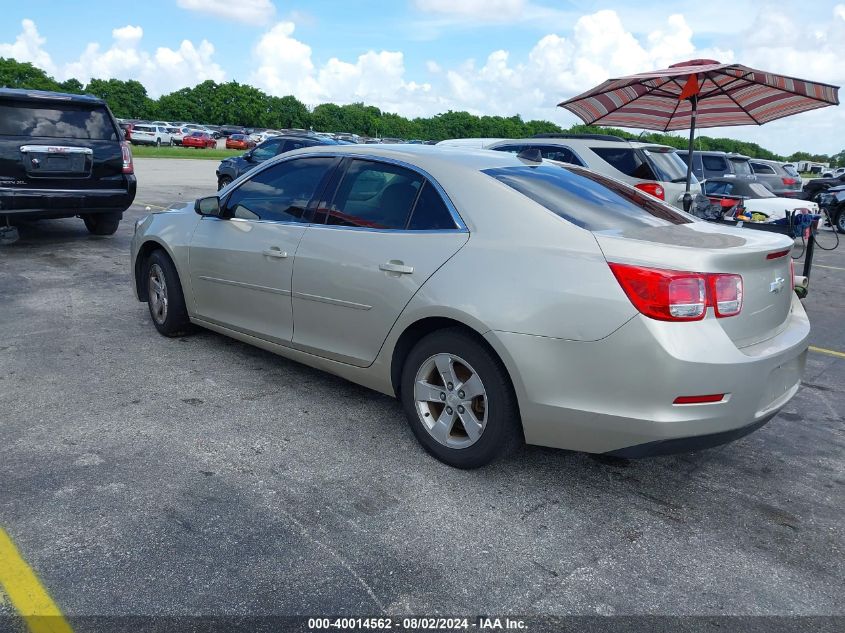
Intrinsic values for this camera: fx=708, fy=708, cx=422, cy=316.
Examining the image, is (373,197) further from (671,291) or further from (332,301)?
(671,291)

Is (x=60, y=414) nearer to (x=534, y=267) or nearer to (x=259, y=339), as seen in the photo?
(x=259, y=339)

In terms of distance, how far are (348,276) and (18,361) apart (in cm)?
265

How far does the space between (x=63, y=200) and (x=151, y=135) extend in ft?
163

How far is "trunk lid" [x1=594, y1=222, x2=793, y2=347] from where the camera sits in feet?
9.60

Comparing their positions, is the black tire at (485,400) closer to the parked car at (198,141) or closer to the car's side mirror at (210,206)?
the car's side mirror at (210,206)

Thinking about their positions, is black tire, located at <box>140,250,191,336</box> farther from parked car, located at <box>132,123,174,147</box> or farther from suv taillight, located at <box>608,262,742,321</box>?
parked car, located at <box>132,123,174,147</box>

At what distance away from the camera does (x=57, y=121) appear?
854cm

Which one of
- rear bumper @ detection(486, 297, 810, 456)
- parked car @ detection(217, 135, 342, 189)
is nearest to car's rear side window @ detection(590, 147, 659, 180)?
rear bumper @ detection(486, 297, 810, 456)

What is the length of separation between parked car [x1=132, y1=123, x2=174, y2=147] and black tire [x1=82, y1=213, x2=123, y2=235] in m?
46.4

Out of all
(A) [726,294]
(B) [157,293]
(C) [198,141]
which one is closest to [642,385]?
(A) [726,294]

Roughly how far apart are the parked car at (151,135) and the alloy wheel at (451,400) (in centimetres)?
5489

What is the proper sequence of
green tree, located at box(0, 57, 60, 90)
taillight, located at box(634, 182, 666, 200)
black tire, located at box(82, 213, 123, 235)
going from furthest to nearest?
green tree, located at box(0, 57, 60, 90) → black tire, located at box(82, 213, 123, 235) → taillight, located at box(634, 182, 666, 200)

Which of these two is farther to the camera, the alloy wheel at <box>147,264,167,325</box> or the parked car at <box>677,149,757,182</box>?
the parked car at <box>677,149,757,182</box>

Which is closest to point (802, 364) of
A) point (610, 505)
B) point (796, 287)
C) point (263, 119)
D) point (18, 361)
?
point (796, 287)
